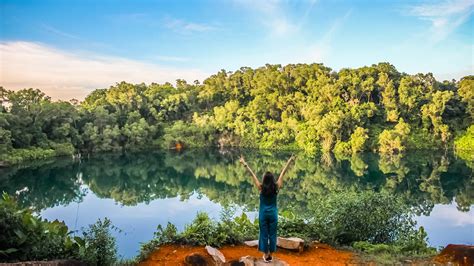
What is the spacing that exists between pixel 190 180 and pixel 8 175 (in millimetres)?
10964

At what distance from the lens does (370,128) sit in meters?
41.2

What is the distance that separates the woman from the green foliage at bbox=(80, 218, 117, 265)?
1793 millimetres

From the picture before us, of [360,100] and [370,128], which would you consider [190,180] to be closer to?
[370,128]

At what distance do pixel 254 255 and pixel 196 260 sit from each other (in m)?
0.94

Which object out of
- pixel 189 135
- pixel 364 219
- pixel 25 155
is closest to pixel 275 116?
pixel 189 135

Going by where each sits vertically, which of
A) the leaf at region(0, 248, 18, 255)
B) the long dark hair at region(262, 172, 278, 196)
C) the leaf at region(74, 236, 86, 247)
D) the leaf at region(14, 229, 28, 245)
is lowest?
the leaf at region(74, 236, 86, 247)

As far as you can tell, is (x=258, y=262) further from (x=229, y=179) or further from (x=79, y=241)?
(x=229, y=179)

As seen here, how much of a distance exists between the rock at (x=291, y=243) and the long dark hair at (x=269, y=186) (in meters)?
1.40

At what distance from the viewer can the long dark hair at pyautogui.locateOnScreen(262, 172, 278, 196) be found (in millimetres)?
4547

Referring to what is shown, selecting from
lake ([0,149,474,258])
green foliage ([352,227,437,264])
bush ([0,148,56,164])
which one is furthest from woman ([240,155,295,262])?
bush ([0,148,56,164])

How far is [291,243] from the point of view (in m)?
5.64

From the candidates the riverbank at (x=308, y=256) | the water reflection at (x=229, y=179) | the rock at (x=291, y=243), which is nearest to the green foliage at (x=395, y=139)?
the water reflection at (x=229, y=179)

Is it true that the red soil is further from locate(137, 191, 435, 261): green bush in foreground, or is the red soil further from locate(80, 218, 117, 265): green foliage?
locate(80, 218, 117, 265): green foliage

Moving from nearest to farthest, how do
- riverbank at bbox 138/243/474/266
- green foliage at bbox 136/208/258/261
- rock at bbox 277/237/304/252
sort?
riverbank at bbox 138/243/474/266 < rock at bbox 277/237/304/252 < green foliage at bbox 136/208/258/261
